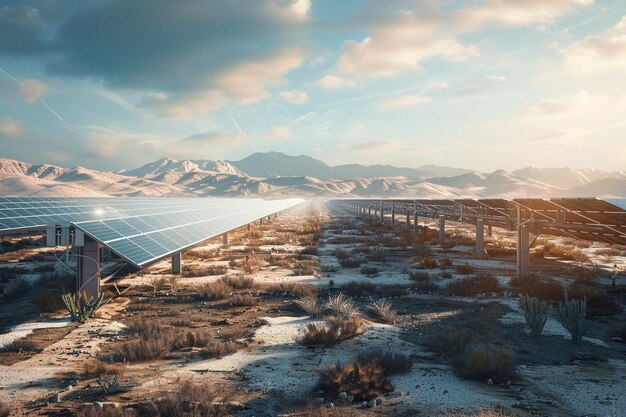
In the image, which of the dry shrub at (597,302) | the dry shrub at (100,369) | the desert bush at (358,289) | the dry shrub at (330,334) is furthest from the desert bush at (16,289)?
the dry shrub at (597,302)

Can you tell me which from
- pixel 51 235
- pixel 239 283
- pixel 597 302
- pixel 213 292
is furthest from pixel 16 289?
pixel 597 302

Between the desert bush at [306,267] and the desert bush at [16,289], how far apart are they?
1155cm

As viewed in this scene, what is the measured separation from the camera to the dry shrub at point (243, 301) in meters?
14.7

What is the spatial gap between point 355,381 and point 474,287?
10706 millimetres

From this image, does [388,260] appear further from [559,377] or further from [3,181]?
[3,181]

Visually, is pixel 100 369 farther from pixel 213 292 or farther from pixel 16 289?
pixel 16 289

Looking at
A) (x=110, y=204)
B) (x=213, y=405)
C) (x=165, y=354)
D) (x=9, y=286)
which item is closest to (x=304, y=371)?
(x=213, y=405)

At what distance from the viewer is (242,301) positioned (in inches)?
583

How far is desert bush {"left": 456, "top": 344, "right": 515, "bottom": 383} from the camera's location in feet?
27.2

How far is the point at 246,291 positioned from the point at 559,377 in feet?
37.5

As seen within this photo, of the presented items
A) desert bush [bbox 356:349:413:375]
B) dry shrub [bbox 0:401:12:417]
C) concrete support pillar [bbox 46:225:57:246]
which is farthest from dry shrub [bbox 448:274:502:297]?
dry shrub [bbox 0:401:12:417]

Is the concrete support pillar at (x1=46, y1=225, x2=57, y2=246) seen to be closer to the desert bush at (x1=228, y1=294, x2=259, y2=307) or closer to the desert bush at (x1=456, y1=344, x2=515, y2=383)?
the desert bush at (x1=228, y1=294, x2=259, y2=307)

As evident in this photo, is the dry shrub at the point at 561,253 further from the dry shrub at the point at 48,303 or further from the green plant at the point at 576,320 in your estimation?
the dry shrub at the point at 48,303

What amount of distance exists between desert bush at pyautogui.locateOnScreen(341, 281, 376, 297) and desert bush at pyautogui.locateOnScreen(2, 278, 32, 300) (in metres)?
12.7
